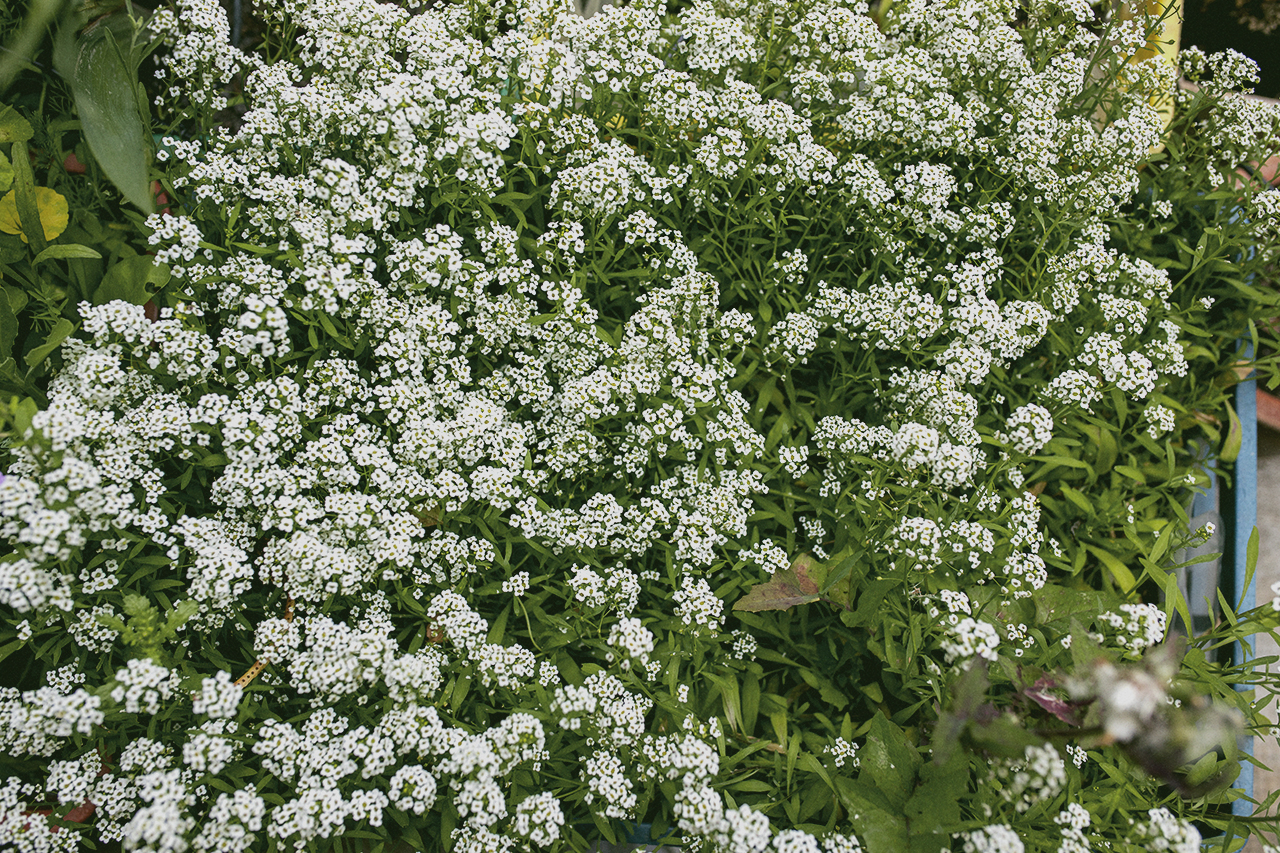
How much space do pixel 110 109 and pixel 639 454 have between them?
2.49m

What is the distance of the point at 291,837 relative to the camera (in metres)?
2.35

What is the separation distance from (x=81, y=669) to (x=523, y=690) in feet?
4.85

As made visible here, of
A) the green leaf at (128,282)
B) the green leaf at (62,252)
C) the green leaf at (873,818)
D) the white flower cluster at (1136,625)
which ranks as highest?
the green leaf at (62,252)

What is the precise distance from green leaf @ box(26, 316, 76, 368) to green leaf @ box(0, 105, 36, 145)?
849mm

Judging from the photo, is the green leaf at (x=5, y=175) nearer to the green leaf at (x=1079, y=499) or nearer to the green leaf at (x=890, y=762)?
the green leaf at (x=890, y=762)

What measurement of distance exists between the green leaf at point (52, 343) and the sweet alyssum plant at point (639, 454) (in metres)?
0.06

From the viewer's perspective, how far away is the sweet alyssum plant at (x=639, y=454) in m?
2.37

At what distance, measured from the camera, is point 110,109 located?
9.93ft

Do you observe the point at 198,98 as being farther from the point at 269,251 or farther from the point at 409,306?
the point at 409,306

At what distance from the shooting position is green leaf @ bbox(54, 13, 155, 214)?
117 inches

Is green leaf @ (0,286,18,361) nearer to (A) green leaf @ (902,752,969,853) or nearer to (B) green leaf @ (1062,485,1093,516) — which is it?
(A) green leaf @ (902,752,969,853)

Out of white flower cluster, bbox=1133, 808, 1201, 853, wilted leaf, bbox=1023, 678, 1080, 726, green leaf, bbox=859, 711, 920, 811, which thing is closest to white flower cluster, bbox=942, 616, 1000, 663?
wilted leaf, bbox=1023, 678, 1080, 726

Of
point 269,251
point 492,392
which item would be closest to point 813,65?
point 492,392

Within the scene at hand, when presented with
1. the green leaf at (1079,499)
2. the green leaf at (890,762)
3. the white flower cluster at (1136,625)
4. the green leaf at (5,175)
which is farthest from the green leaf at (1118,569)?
the green leaf at (5,175)
